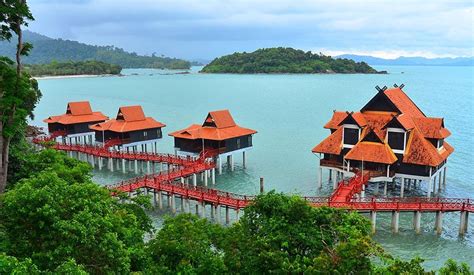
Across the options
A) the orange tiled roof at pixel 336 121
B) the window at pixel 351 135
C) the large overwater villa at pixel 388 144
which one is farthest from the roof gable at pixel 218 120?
the window at pixel 351 135

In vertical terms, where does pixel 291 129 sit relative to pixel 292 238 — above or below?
below

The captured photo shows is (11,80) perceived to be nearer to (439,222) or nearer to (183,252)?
(183,252)

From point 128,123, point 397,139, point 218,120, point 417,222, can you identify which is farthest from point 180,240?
point 128,123

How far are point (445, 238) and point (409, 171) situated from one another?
721 centimetres

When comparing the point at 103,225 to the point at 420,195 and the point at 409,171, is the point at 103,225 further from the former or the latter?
the point at 420,195

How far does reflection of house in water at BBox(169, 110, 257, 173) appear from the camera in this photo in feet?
153

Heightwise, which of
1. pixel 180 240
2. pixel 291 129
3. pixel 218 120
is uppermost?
pixel 218 120

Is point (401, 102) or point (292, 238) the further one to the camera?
point (401, 102)

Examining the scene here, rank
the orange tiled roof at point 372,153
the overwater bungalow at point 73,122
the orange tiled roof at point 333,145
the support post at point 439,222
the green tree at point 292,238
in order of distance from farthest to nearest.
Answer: the overwater bungalow at point 73,122 → the orange tiled roof at point 333,145 → the orange tiled roof at point 372,153 → the support post at point 439,222 → the green tree at point 292,238

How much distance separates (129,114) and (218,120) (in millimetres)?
11661

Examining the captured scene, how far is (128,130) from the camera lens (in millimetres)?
51438

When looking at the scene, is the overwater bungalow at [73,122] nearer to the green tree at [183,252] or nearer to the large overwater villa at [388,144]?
the large overwater villa at [388,144]

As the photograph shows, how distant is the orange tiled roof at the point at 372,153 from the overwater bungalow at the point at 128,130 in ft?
80.8

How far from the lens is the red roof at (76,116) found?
191 ft
